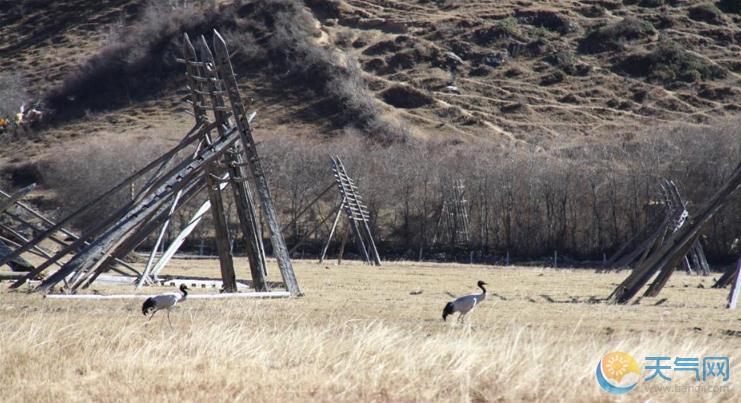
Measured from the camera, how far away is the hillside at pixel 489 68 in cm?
7000

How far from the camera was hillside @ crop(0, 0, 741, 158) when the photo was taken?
70.0 metres

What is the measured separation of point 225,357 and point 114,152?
49521 millimetres

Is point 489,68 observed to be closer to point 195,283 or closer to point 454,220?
point 454,220

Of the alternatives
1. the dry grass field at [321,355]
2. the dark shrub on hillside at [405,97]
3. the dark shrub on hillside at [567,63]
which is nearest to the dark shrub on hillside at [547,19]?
the dark shrub on hillside at [567,63]

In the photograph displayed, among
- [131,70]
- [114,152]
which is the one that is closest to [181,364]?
[114,152]

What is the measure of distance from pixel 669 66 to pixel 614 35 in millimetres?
7517

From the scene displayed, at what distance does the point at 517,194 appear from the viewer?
154 ft

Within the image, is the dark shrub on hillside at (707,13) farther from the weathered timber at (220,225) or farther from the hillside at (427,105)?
the weathered timber at (220,225)

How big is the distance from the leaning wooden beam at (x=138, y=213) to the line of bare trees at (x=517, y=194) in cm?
2330

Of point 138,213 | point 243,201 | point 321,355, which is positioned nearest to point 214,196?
point 243,201

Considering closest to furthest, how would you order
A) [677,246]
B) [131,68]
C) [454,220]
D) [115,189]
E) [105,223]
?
1. [105,223]
2. [677,246]
3. [115,189]
4. [454,220]
5. [131,68]

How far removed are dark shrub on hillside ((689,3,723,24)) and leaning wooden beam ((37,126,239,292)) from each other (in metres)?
75.2

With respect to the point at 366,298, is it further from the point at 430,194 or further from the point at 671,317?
the point at 430,194

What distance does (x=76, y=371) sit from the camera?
9.88m
